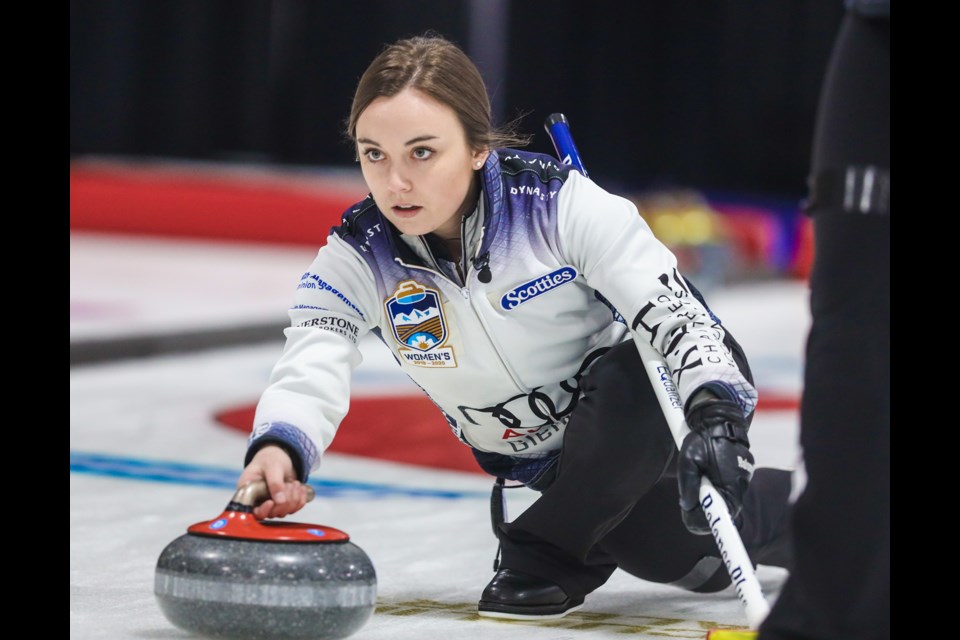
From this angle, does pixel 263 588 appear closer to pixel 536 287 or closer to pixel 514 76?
pixel 536 287

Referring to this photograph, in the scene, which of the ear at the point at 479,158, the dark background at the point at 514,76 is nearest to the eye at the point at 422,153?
the ear at the point at 479,158

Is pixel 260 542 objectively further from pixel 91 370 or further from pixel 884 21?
pixel 91 370

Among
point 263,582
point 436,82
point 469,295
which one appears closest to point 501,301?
point 469,295

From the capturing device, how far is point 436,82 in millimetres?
2080

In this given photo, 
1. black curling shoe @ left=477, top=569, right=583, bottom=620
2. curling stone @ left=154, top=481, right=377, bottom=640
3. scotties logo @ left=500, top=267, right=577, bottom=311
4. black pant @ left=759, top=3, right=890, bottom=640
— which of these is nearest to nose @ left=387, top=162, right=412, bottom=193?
scotties logo @ left=500, top=267, right=577, bottom=311

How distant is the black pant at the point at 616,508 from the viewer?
6.95 ft

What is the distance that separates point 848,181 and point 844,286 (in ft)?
0.34

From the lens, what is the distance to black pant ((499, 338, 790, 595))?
2.12 meters

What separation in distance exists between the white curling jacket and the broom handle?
5cm

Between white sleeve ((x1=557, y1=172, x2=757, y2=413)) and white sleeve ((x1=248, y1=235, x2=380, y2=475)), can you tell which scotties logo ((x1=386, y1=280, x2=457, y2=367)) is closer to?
white sleeve ((x1=248, y1=235, x2=380, y2=475))

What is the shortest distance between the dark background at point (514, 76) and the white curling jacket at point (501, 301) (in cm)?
909

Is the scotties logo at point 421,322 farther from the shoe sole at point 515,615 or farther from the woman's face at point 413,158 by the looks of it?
the shoe sole at point 515,615

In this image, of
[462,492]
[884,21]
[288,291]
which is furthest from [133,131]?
[884,21]
